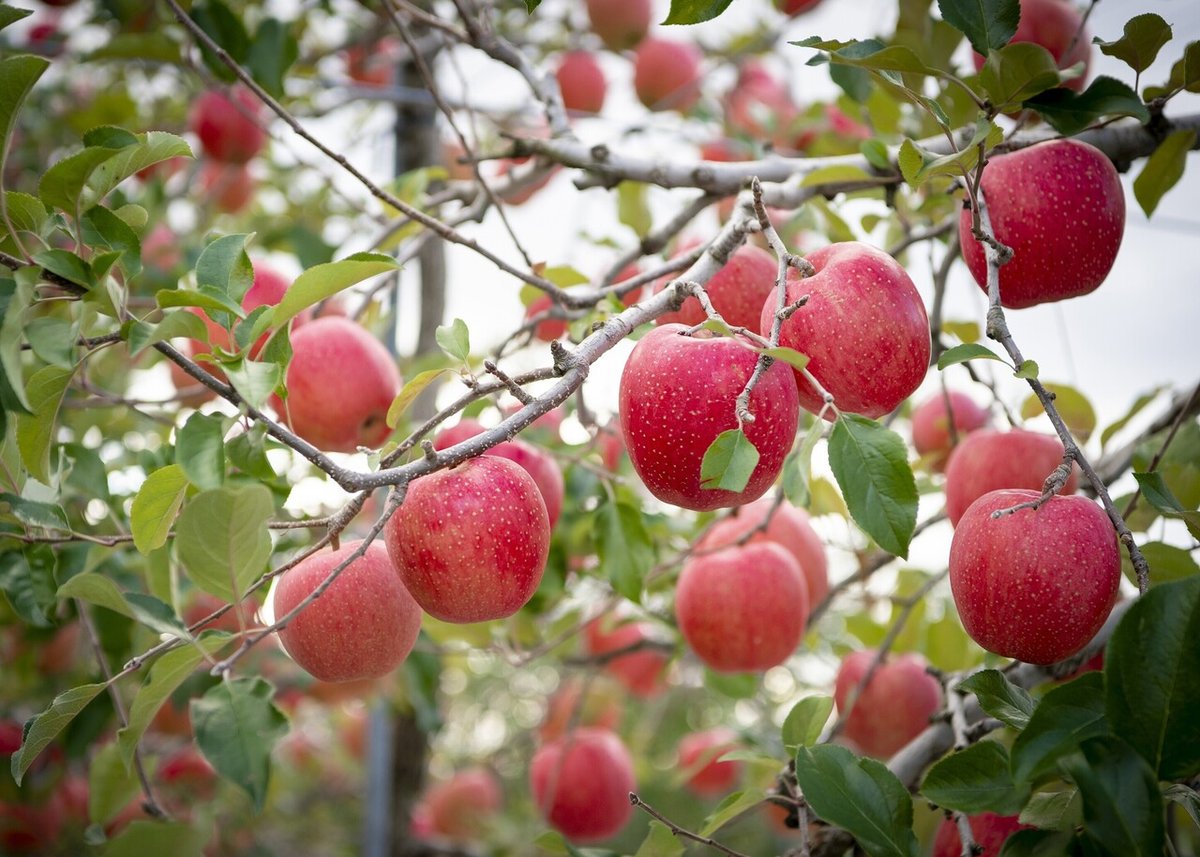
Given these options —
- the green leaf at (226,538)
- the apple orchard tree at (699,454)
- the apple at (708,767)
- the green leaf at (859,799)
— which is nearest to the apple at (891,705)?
the apple orchard tree at (699,454)

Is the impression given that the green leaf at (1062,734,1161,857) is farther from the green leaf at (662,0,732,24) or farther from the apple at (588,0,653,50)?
the apple at (588,0,653,50)

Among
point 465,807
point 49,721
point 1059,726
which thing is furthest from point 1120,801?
point 465,807

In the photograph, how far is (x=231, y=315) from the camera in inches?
23.5

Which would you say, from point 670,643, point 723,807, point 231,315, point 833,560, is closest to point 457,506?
point 231,315

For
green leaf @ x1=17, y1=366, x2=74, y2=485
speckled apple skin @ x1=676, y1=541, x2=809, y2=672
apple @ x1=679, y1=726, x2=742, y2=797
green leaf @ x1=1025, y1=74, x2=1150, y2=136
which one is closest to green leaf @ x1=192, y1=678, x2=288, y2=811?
green leaf @ x1=17, y1=366, x2=74, y2=485

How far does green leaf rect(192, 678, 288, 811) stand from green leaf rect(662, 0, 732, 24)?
0.52 meters

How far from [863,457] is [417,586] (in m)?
0.32

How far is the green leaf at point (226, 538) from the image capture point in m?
0.53

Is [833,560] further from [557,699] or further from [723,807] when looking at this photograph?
[723,807]

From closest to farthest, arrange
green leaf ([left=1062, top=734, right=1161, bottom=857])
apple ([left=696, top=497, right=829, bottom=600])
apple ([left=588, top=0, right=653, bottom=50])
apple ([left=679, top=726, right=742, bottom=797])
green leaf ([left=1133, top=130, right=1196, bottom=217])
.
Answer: green leaf ([left=1062, top=734, right=1161, bottom=857])
green leaf ([left=1133, top=130, right=1196, bottom=217])
apple ([left=696, top=497, right=829, bottom=600])
apple ([left=679, top=726, right=742, bottom=797])
apple ([left=588, top=0, right=653, bottom=50])

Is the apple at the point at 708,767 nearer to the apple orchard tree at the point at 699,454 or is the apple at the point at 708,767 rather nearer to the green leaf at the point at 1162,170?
the apple orchard tree at the point at 699,454

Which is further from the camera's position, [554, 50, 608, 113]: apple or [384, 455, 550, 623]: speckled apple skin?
[554, 50, 608, 113]: apple

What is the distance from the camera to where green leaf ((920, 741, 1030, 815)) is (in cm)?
56

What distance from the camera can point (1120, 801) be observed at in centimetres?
45
